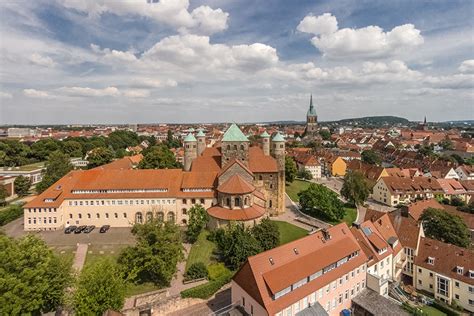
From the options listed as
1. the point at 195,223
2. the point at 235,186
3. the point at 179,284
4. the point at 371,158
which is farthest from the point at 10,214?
the point at 371,158

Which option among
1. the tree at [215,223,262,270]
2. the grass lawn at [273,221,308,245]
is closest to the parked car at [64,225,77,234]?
the tree at [215,223,262,270]

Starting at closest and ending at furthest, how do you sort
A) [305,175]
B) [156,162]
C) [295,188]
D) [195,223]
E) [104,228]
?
[195,223] < [104,228] < [156,162] < [295,188] < [305,175]

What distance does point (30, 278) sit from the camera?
23.5m

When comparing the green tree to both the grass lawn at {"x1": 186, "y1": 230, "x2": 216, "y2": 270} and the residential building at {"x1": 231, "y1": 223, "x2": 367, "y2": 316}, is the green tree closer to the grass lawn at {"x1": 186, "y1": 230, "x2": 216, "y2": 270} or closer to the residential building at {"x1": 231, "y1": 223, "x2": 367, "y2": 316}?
the grass lawn at {"x1": 186, "y1": 230, "x2": 216, "y2": 270}

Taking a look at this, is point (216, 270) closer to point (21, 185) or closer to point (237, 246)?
point (237, 246)

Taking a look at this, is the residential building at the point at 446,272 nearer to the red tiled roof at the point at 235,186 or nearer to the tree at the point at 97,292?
the red tiled roof at the point at 235,186

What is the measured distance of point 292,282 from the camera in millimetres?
26359

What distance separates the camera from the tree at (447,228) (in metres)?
44.7

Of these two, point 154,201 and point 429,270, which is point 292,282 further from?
point 154,201

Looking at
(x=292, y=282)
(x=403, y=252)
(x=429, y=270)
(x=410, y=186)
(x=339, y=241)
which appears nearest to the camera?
(x=292, y=282)

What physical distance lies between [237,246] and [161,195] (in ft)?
64.9

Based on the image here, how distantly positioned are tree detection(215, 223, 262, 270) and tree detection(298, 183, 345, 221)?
72.0 ft

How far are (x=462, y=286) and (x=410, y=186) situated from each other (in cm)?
4542

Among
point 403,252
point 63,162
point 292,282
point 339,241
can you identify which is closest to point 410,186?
point 403,252
